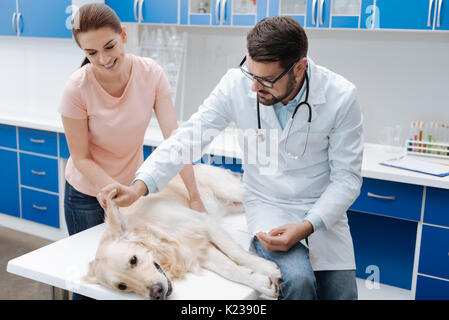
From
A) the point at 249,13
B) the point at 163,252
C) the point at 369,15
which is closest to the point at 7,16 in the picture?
the point at 249,13

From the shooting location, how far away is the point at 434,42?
117 inches

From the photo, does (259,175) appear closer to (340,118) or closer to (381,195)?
(340,118)

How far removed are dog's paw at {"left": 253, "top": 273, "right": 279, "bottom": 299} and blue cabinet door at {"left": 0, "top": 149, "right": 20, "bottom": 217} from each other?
312cm

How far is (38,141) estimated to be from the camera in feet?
12.2

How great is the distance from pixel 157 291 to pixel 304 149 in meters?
0.69

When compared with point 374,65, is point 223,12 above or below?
above

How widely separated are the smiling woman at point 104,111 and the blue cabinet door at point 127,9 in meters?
1.71

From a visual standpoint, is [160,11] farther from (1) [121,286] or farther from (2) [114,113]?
(1) [121,286]

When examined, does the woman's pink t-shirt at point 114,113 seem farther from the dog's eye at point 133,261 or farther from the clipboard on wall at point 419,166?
the clipboard on wall at point 419,166

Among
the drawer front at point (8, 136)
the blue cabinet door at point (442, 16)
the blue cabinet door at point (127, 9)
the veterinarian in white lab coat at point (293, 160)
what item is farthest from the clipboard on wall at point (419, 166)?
the drawer front at point (8, 136)

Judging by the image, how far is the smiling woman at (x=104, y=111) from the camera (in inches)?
66.6

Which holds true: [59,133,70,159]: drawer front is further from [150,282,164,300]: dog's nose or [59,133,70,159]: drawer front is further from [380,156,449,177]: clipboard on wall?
[150,282,164,300]: dog's nose
